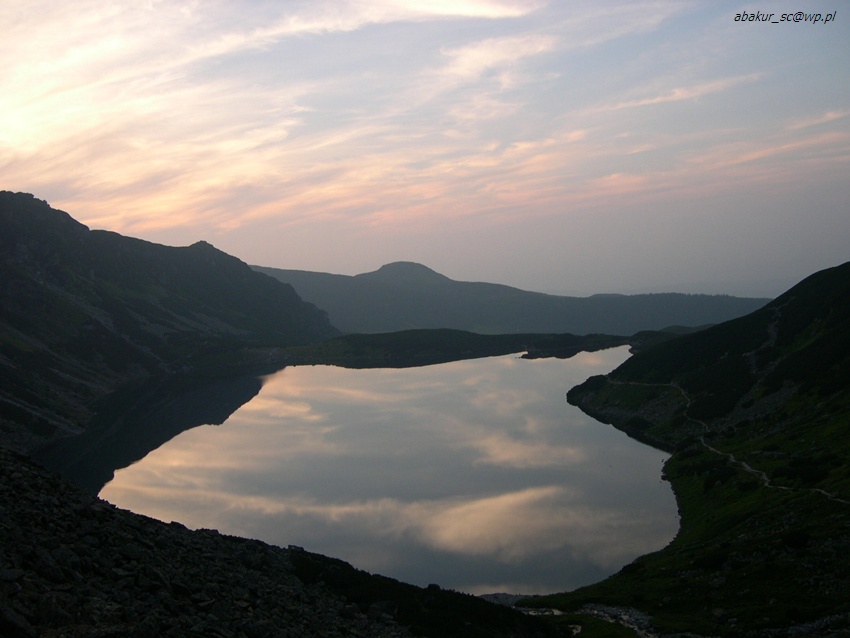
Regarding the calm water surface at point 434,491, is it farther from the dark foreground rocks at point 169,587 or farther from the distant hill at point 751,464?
the dark foreground rocks at point 169,587

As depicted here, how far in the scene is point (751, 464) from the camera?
8038 centimetres

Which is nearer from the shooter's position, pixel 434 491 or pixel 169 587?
pixel 169 587

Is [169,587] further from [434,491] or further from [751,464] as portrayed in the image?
[751,464]

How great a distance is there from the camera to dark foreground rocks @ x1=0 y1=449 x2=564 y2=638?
79.5ft

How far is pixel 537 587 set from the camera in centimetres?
6181

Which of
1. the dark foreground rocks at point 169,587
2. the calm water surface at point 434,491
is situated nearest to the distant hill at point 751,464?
the calm water surface at point 434,491

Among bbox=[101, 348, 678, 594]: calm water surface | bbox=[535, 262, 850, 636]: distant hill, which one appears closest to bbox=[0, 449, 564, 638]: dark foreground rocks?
bbox=[535, 262, 850, 636]: distant hill

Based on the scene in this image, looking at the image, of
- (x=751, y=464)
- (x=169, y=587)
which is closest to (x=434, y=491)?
(x=751, y=464)

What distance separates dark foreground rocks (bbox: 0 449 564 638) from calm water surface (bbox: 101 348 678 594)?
2061 centimetres

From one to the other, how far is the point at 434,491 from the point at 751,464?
39172 mm

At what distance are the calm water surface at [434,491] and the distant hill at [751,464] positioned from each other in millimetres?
6242

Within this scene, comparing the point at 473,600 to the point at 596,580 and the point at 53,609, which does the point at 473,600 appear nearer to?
the point at 596,580

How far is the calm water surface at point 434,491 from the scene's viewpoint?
67.9 metres

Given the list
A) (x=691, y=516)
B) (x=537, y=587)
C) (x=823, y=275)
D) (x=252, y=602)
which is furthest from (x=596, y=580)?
(x=823, y=275)
